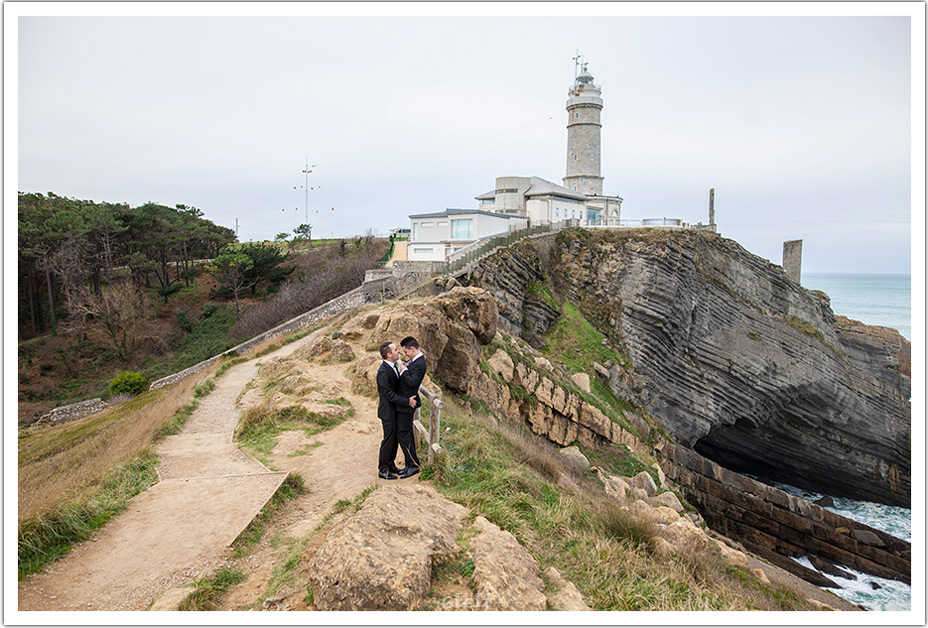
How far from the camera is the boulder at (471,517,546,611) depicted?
150 inches

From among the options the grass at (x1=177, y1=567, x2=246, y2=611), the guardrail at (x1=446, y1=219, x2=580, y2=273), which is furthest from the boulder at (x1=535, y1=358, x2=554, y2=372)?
the grass at (x1=177, y1=567, x2=246, y2=611)

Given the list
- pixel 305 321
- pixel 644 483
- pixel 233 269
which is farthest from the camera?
pixel 233 269

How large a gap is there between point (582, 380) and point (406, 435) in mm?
17345

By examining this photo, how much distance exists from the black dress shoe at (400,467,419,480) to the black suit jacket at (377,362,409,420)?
70 centimetres

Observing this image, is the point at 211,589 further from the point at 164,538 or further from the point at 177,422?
the point at 177,422

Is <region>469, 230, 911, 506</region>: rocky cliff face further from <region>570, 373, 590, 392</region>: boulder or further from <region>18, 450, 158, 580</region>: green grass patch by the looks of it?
<region>18, 450, 158, 580</region>: green grass patch

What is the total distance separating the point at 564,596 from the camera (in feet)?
13.5

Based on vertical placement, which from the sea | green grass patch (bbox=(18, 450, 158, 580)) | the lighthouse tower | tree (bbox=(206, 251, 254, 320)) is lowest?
the sea

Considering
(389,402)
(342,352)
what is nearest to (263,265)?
(342,352)

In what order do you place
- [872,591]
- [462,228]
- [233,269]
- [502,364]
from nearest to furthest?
[502,364]
[872,591]
[462,228]
[233,269]

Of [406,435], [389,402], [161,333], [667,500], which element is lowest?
[667,500]

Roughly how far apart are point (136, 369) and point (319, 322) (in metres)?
13.7

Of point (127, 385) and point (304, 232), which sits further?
point (304, 232)

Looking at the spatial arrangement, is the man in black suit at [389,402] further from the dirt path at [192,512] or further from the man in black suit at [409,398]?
the dirt path at [192,512]
